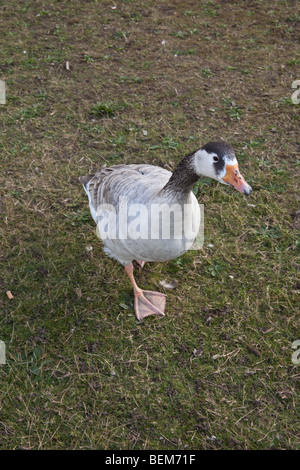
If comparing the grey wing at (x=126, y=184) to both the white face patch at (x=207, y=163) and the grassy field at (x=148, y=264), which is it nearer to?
the white face patch at (x=207, y=163)

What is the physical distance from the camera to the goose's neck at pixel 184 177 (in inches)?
103

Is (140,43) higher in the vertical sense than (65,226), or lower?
higher

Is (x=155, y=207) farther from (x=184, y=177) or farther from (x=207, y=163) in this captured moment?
(x=207, y=163)

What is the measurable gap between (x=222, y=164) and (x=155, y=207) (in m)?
0.58

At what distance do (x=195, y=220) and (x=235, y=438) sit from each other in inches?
60.3

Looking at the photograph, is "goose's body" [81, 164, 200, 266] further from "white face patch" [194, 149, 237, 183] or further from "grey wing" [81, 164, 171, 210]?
"white face patch" [194, 149, 237, 183]

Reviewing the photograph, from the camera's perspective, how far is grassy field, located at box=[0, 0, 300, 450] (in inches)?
110

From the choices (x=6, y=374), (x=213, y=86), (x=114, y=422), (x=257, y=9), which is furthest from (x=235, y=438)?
(x=257, y=9)

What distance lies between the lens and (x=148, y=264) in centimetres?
381

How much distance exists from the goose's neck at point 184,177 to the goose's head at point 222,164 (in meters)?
0.07

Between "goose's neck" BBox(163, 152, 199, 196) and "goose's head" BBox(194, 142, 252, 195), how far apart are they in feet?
0.23

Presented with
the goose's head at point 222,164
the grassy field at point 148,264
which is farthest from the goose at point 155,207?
the grassy field at point 148,264
